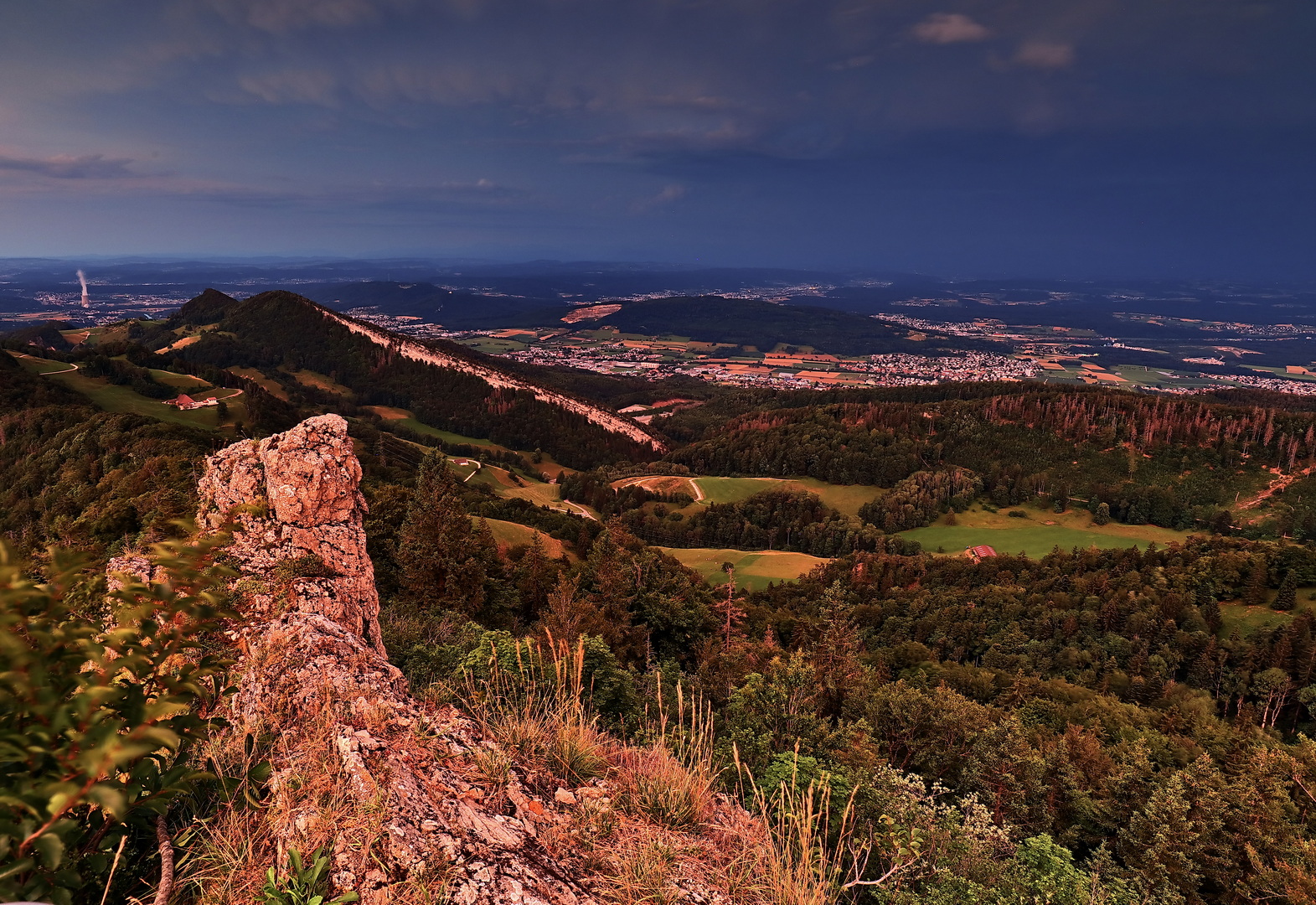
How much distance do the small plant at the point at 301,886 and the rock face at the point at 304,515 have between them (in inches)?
262

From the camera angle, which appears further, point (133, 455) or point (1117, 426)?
point (1117, 426)

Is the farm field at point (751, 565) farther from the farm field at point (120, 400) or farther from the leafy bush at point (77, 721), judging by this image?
→ the leafy bush at point (77, 721)

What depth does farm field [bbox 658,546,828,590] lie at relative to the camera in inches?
4232

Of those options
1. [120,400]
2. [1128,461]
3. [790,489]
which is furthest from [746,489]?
[120,400]

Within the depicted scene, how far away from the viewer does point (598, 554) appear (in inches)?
2112

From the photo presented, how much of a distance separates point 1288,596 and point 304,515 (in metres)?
122

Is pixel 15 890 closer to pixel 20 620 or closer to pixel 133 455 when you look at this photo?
pixel 20 620

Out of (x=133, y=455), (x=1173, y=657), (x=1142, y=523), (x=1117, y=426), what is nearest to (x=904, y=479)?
(x=1142, y=523)

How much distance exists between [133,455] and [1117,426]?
244 metres

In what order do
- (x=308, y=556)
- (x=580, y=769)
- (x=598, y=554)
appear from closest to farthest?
(x=580, y=769)
(x=308, y=556)
(x=598, y=554)

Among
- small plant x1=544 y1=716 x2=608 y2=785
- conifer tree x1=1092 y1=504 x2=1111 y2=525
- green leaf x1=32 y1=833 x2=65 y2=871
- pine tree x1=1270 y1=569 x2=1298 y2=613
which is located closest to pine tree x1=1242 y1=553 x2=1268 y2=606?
pine tree x1=1270 y1=569 x2=1298 y2=613

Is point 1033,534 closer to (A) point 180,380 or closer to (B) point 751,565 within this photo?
(B) point 751,565

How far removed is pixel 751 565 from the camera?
382ft

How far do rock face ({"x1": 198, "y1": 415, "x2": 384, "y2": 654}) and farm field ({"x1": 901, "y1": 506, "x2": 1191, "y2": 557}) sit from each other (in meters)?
147
